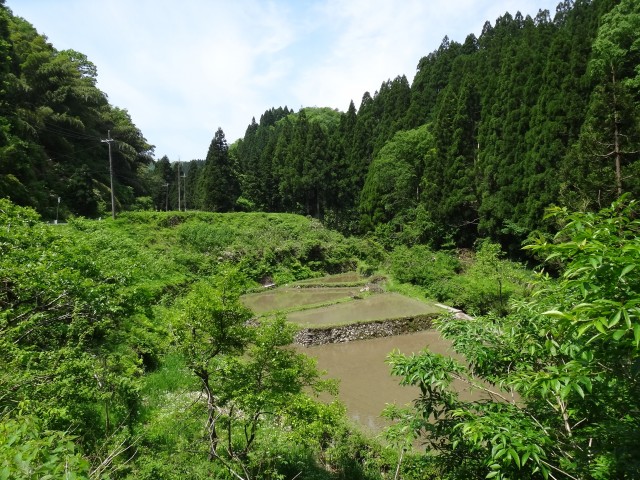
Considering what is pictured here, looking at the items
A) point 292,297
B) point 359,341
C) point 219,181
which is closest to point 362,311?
point 359,341

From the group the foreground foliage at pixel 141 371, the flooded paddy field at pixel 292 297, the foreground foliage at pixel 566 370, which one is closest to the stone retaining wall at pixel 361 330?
the flooded paddy field at pixel 292 297

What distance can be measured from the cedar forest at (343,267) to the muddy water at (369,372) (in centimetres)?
113

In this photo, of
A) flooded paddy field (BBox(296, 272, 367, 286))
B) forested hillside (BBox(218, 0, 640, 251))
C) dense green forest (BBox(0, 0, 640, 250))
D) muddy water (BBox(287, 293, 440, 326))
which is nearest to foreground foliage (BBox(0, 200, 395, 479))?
muddy water (BBox(287, 293, 440, 326))

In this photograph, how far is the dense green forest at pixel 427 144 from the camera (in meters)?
15.9

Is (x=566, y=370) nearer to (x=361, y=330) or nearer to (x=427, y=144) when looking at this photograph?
(x=361, y=330)

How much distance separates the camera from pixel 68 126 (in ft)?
85.3

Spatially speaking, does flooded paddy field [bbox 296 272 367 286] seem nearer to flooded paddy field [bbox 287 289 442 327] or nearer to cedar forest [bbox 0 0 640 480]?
cedar forest [bbox 0 0 640 480]

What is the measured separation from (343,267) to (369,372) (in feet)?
53.9

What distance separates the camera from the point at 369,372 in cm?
1098

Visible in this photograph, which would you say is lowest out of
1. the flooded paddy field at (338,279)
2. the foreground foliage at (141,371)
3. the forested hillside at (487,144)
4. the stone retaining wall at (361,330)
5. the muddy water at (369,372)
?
the muddy water at (369,372)

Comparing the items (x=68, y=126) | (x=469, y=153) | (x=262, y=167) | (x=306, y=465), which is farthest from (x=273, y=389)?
(x=262, y=167)

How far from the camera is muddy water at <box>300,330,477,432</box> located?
28.9 ft

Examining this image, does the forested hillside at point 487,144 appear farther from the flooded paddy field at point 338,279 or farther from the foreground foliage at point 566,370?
the foreground foliage at point 566,370

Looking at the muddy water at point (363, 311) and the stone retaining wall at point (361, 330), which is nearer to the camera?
the stone retaining wall at point (361, 330)
